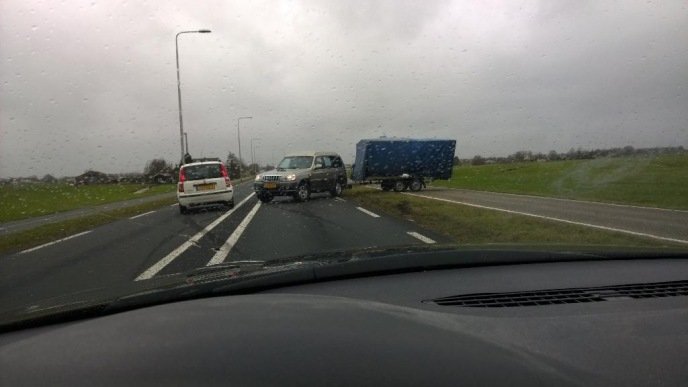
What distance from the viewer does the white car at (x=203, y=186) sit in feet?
56.4

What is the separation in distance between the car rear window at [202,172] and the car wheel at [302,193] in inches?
171

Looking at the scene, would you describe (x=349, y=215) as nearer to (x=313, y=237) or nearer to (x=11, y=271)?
(x=313, y=237)

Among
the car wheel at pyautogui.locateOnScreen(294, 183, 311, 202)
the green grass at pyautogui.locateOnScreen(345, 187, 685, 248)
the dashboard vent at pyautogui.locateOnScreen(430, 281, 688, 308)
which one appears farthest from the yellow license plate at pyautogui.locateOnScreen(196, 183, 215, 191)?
the dashboard vent at pyautogui.locateOnScreen(430, 281, 688, 308)

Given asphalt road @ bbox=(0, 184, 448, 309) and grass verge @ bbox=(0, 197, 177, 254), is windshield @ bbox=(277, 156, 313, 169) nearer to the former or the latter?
grass verge @ bbox=(0, 197, 177, 254)

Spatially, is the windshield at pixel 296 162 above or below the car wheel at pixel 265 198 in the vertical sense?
above

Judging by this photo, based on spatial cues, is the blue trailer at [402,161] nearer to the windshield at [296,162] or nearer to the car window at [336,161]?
the car window at [336,161]

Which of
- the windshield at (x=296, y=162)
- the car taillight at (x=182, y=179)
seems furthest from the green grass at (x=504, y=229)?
the windshield at (x=296, y=162)

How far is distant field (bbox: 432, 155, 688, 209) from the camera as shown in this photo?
1601 centimetres

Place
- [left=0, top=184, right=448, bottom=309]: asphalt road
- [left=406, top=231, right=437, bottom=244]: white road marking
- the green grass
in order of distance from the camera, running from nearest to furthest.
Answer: [left=0, top=184, right=448, bottom=309]: asphalt road → the green grass → [left=406, top=231, right=437, bottom=244]: white road marking

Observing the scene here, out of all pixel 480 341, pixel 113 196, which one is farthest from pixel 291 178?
pixel 480 341

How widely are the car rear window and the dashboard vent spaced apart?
15.8 meters

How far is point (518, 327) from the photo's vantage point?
7.04ft

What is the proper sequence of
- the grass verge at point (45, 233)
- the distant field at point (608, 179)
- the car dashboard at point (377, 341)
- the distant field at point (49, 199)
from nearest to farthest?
the car dashboard at point (377, 341) < the grass verge at point (45, 233) < the distant field at point (608, 179) < the distant field at point (49, 199)

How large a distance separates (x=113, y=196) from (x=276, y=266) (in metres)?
28.6
